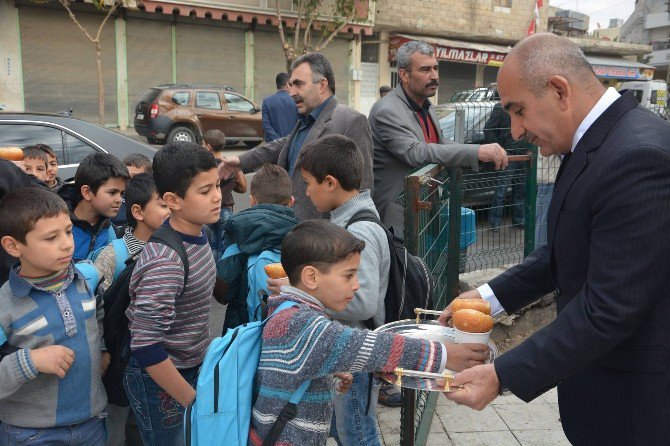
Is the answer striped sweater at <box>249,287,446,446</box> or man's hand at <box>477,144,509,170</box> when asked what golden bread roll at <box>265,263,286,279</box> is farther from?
man's hand at <box>477,144,509,170</box>

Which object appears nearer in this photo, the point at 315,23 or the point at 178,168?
the point at 178,168

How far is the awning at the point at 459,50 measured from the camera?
1026 inches

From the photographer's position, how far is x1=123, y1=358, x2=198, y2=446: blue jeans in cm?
270

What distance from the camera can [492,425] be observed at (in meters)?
4.00

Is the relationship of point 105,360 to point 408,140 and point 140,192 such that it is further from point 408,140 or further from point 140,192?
point 408,140

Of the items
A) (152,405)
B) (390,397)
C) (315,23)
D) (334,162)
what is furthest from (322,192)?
(315,23)

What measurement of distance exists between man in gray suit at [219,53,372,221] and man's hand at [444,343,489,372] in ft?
5.55

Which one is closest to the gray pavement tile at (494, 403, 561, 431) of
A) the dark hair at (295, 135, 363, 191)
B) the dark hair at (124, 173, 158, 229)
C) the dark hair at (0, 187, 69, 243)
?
the dark hair at (295, 135, 363, 191)

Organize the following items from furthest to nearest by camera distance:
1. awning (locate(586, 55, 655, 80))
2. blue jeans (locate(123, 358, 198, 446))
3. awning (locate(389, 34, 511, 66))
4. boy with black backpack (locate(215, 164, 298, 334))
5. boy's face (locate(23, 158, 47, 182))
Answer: awning (locate(586, 55, 655, 80)), awning (locate(389, 34, 511, 66)), boy's face (locate(23, 158, 47, 182)), boy with black backpack (locate(215, 164, 298, 334)), blue jeans (locate(123, 358, 198, 446))

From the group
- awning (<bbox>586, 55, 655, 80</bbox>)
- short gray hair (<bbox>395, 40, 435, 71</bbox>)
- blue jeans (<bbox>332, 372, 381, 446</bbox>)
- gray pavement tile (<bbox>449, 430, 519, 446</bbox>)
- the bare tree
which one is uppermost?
the bare tree

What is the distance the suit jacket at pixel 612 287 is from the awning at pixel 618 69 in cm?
3183

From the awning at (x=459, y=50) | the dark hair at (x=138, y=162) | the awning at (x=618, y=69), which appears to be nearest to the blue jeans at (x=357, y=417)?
the dark hair at (x=138, y=162)

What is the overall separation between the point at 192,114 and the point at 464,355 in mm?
15678

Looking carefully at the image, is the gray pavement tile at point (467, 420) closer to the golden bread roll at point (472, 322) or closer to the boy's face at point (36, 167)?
the golden bread roll at point (472, 322)
